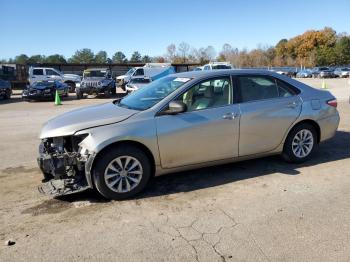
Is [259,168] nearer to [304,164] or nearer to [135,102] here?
[304,164]

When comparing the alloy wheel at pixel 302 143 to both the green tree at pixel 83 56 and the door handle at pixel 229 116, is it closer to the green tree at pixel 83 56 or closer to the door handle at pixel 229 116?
Result: the door handle at pixel 229 116

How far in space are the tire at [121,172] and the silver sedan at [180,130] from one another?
0.5 inches

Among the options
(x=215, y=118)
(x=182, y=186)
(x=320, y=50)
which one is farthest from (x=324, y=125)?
(x=320, y=50)

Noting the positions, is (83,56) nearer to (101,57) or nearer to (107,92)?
(101,57)

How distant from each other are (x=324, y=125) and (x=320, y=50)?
297 feet

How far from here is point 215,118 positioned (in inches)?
213

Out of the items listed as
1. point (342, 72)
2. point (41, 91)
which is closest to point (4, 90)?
point (41, 91)

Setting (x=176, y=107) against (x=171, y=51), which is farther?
(x=171, y=51)

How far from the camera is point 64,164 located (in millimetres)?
4844

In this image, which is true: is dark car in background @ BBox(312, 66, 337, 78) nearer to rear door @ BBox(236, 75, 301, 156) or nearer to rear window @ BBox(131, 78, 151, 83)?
rear window @ BBox(131, 78, 151, 83)

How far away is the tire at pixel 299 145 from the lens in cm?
620

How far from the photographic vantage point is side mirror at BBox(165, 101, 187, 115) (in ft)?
16.7

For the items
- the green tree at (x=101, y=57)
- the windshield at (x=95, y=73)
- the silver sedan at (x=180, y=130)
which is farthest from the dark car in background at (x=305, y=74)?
the green tree at (x=101, y=57)

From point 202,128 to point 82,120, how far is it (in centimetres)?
162
